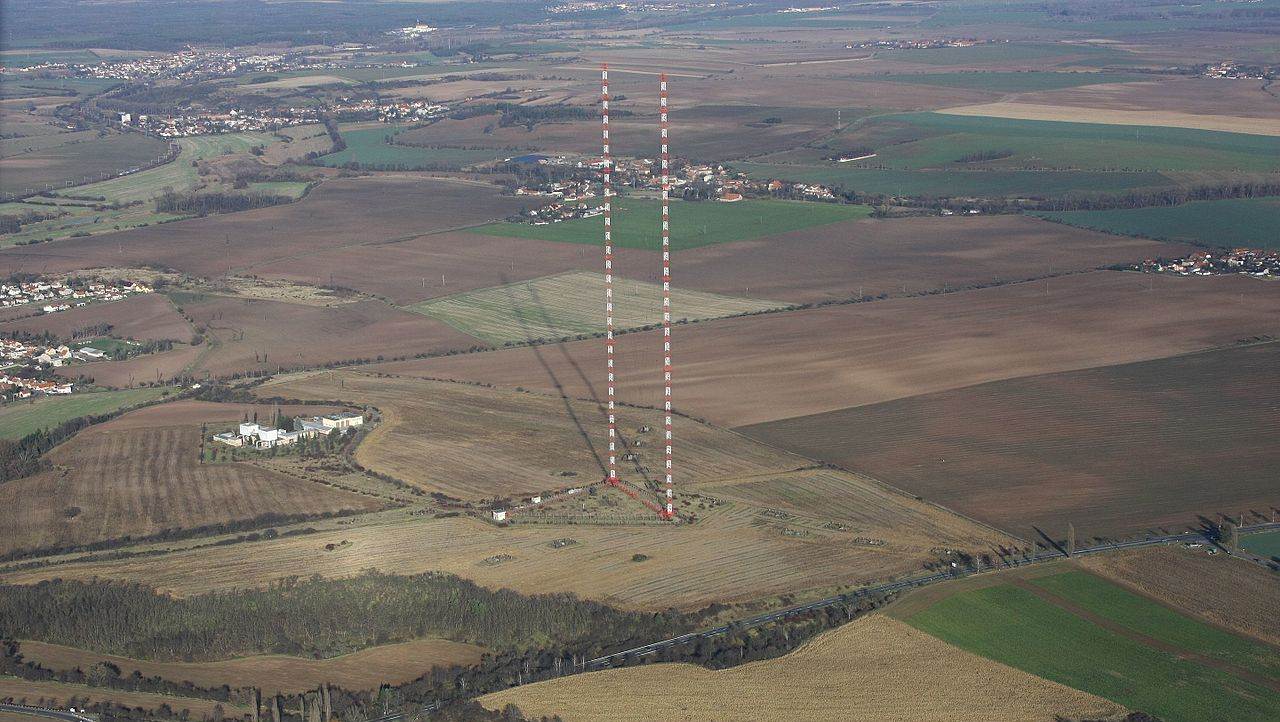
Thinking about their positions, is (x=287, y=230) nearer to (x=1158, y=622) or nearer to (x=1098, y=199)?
(x=1098, y=199)

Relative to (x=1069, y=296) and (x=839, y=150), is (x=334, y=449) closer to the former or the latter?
(x=1069, y=296)

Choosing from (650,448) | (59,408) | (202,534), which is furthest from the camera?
(59,408)

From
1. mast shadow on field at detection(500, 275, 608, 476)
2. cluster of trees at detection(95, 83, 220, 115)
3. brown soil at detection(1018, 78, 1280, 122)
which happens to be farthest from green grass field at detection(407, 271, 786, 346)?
cluster of trees at detection(95, 83, 220, 115)

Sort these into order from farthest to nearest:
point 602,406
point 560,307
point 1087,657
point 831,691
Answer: point 560,307 → point 602,406 → point 1087,657 → point 831,691

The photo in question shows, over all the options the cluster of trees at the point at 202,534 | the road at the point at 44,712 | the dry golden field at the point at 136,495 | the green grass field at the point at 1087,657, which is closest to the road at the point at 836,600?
the road at the point at 44,712

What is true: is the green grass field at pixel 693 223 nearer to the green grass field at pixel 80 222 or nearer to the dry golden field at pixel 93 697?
the green grass field at pixel 80 222

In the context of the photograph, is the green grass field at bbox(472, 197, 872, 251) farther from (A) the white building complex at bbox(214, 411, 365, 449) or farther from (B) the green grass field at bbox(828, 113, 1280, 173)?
Result: (A) the white building complex at bbox(214, 411, 365, 449)

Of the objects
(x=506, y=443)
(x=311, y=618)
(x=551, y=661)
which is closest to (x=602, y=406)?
(x=506, y=443)
